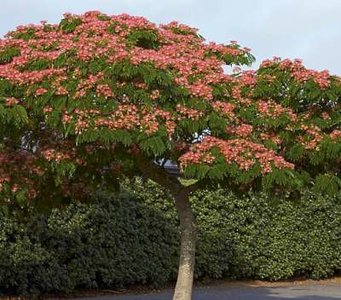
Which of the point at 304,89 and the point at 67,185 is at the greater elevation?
the point at 304,89

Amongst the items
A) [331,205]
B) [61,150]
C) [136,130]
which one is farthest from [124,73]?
[331,205]

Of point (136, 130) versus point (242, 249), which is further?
point (242, 249)

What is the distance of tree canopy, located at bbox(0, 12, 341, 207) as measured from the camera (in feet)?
→ 31.0

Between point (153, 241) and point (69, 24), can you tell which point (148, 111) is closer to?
point (69, 24)

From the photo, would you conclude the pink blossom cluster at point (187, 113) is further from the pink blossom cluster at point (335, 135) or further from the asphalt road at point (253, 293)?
the asphalt road at point (253, 293)

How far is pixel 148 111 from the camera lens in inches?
374

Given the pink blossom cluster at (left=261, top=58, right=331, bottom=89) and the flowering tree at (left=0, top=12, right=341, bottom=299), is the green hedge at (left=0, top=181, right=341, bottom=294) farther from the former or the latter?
the pink blossom cluster at (left=261, top=58, right=331, bottom=89)

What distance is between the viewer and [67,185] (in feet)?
37.2

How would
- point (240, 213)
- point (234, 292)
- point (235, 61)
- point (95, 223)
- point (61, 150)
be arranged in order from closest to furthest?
point (61, 150)
point (235, 61)
point (95, 223)
point (234, 292)
point (240, 213)

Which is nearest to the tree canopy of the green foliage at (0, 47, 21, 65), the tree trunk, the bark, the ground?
the green foliage at (0, 47, 21, 65)

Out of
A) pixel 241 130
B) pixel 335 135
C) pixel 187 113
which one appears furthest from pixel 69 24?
pixel 335 135

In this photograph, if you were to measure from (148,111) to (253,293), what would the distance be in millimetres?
10071

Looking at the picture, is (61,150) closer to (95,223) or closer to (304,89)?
(304,89)

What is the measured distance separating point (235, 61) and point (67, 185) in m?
2.48
